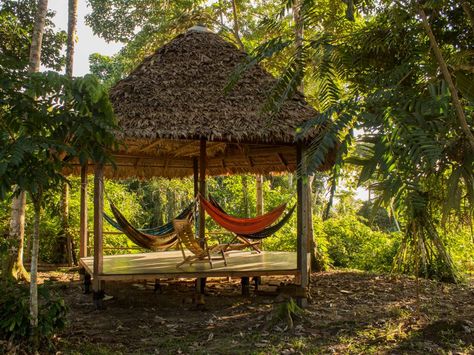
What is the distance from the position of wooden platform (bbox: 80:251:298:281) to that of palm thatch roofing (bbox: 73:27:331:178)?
1403 millimetres

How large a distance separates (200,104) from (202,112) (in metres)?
0.17

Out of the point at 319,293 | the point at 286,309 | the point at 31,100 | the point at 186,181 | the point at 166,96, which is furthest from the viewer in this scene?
the point at 186,181

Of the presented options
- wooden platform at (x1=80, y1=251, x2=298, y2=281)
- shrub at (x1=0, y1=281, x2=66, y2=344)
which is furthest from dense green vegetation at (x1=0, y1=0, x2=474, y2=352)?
wooden platform at (x1=80, y1=251, x2=298, y2=281)

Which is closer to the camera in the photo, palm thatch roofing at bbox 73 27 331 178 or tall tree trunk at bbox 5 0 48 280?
palm thatch roofing at bbox 73 27 331 178

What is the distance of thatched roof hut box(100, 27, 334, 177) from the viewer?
5.15 meters

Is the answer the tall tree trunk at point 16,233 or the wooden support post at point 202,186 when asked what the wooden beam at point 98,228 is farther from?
the tall tree trunk at point 16,233

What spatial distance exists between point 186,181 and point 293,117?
787 cm

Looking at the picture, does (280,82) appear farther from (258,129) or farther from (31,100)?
(31,100)

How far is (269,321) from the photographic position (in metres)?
4.42

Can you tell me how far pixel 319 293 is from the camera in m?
5.92

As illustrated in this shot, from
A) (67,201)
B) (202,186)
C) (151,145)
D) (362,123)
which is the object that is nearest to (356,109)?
(362,123)

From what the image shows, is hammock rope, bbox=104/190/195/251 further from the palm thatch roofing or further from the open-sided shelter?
the palm thatch roofing

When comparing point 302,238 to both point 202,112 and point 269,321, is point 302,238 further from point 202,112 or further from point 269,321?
point 202,112

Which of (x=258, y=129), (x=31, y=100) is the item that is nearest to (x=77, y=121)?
(x=31, y=100)
